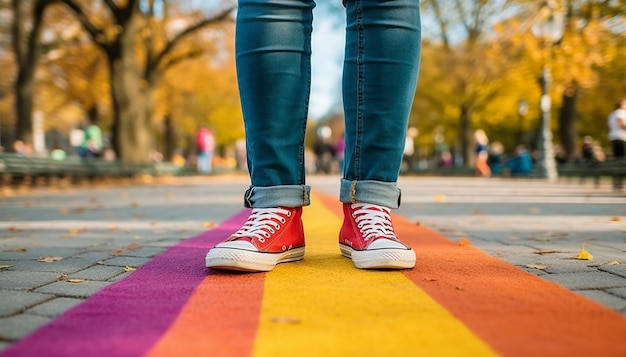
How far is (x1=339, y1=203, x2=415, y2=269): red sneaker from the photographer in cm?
227

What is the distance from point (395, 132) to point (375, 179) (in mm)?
216

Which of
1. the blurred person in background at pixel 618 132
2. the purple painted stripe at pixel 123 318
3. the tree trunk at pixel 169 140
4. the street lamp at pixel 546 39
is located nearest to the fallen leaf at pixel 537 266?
the purple painted stripe at pixel 123 318

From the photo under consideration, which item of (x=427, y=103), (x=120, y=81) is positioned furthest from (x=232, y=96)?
(x=120, y=81)

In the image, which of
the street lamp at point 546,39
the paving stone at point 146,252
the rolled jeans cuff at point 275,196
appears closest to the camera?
the rolled jeans cuff at point 275,196

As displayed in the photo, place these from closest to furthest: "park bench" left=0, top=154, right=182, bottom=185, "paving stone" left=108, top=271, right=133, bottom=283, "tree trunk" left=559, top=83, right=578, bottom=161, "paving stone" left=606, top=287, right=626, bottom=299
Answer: "paving stone" left=606, top=287, right=626, bottom=299
"paving stone" left=108, top=271, right=133, bottom=283
"park bench" left=0, top=154, right=182, bottom=185
"tree trunk" left=559, top=83, right=578, bottom=161

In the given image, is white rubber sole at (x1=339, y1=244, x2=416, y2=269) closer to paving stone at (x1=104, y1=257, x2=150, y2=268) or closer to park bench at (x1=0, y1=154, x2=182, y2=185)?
paving stone at (x1=104, y1=257, x2=150, y2=268)

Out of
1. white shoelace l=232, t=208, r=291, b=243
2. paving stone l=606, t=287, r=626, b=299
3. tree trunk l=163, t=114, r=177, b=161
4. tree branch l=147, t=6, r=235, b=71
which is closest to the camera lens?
paving stone l=606, t=287, r=626, b=299

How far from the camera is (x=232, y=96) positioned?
32156 millimetres

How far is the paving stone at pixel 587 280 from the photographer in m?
2.05

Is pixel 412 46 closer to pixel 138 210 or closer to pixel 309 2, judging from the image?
pixel 309 2

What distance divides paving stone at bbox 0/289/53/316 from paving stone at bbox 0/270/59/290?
95 mm

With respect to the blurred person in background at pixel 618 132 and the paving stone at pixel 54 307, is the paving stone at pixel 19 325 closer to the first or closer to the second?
the paving stone at pixel 54 307

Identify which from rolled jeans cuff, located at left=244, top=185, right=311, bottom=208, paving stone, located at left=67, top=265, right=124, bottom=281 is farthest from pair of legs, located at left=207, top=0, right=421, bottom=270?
paving stone, located at left=67, top=265, right=124, bottom=281

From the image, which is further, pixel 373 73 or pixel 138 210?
pixel 138 210
